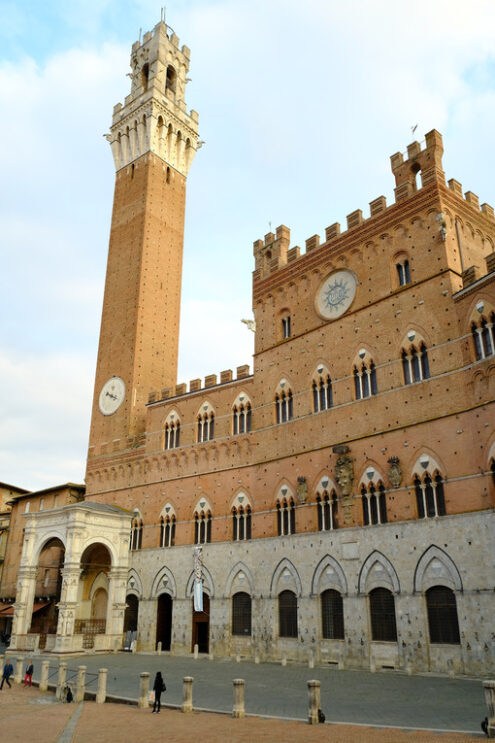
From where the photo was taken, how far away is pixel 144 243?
40.2 metres

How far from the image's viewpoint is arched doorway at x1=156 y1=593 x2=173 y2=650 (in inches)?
1182

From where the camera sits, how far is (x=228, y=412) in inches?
1226

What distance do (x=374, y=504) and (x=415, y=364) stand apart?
5.93 metres

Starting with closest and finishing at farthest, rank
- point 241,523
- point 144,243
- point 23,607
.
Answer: point 241,523, point 23,607, point 144,243

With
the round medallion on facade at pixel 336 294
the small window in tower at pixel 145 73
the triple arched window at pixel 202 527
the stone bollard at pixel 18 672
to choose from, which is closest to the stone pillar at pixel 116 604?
the triple arched window at pixel 202 527

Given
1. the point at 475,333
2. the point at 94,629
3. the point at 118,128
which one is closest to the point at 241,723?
the point at 475,333

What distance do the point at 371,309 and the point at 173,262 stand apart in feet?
66.4

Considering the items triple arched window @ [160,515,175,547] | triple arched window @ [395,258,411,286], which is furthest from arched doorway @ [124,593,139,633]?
triple arched window @ [395,258,411,286]

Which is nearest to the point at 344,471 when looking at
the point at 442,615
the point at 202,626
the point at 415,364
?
the point at 415,364

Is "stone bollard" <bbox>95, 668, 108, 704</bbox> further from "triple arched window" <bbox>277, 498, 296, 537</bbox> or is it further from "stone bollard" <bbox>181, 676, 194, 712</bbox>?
"triple arched window" <bbox>277, 498, 296, 537</bbox>

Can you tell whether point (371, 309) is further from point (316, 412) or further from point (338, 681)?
point (338, 681)

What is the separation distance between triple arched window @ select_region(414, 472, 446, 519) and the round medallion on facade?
9.10m

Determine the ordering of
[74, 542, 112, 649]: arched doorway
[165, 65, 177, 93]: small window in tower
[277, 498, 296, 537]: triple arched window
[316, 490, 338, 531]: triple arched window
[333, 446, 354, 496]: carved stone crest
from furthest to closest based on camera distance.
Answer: [165, 65, 177, 93]: small window in tower
[74, 542, 112, 649]: arched doorway
[277, 498, 296, 537]: triple arched window
[316, 490, 338, 531]: triple arched window
[333, 446, 354, 496]: carved stone crest

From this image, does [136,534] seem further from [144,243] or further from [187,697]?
[144,243]
